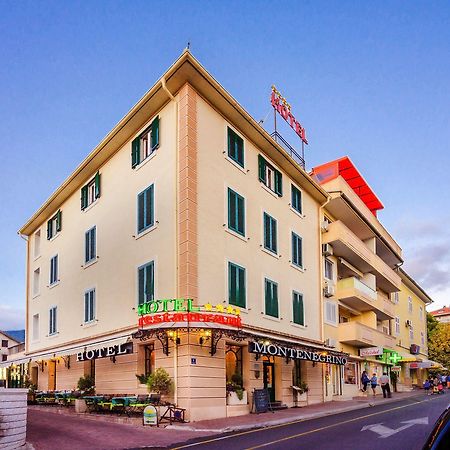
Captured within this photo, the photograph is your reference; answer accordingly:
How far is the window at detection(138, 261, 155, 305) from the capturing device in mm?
22078

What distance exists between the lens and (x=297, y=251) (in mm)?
29469

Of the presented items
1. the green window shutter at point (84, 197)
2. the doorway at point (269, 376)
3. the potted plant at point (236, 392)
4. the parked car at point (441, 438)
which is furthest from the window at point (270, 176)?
the parked car at point (441, 438)

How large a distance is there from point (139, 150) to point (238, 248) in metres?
5.92

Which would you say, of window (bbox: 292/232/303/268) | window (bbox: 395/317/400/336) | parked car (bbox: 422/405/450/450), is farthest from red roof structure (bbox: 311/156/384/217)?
parked car (bbox: 422/405/450/450)

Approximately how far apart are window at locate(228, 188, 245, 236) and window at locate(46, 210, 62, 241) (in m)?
12.9

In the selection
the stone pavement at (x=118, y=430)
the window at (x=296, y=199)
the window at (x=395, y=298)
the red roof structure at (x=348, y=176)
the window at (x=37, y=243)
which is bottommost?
the stone pavement at (x=118, y=430)

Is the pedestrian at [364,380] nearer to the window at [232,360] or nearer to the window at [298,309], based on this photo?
the window at [298,309]

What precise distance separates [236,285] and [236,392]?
4.05 meters

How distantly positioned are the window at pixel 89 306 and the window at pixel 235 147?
9.26 meters

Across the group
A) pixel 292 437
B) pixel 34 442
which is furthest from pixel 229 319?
pixel 34 442

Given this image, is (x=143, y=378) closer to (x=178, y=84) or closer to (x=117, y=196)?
(x=117, y=196)

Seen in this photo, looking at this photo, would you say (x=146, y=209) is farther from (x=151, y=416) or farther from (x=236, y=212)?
(x=151, y=416)

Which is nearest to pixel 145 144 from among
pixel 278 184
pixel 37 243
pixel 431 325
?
pixel 278 184

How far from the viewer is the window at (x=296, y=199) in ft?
97.7
